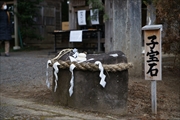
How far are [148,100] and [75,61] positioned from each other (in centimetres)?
159

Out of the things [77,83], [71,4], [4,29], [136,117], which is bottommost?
[136,117]

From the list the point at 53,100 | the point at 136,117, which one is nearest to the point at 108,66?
the point at 136,117

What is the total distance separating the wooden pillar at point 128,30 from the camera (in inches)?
239

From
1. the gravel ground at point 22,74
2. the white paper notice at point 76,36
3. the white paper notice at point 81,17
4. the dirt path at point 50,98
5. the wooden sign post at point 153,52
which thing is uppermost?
the white paper notice at point 81,17

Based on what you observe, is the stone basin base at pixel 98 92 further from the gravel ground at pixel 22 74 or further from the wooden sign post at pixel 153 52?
the gravel ground at pixel 22 74

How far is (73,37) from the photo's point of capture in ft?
33.7

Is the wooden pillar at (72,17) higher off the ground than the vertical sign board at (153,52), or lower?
higher

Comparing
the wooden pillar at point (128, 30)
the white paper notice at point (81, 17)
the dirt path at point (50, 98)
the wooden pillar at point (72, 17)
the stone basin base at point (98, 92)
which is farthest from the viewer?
the wooden pillar at point (72, 17)

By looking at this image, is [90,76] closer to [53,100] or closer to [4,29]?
[53,100]

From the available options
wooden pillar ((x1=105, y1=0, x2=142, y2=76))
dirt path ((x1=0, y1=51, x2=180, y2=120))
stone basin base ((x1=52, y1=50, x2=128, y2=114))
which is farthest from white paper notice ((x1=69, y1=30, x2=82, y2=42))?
stone basin base ((x1=52, y1=50, x2=128, y2=114))

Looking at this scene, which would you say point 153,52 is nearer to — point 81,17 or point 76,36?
point 76,36

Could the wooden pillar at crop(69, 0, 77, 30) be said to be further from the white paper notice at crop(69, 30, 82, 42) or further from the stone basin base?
the stone basin base

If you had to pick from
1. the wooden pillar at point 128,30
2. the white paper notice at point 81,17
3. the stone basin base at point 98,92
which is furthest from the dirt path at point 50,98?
the white paper notice at point 81,17

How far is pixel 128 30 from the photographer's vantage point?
239 inches
